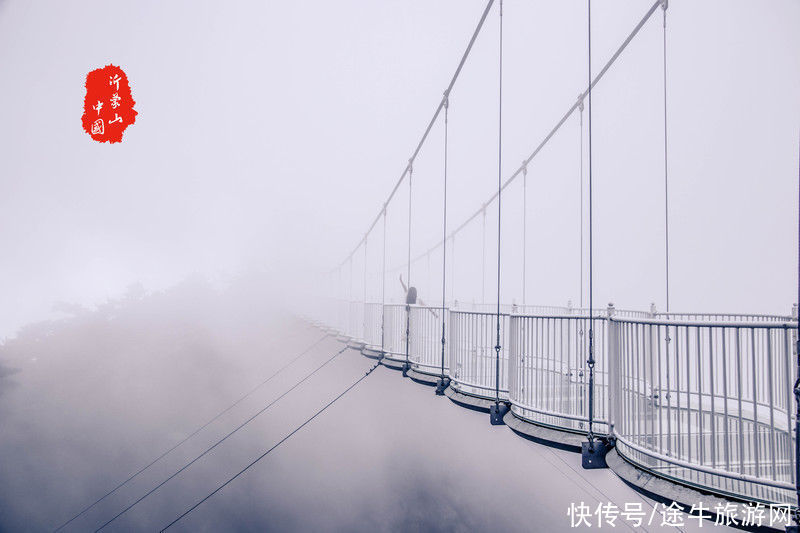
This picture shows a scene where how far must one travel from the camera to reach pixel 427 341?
319 inches

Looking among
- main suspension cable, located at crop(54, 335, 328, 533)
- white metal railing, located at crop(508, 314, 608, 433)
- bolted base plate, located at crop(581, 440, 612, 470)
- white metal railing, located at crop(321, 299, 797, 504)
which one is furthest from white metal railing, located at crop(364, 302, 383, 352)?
main suspension cable, located at crop(54, 335, 328, 533)

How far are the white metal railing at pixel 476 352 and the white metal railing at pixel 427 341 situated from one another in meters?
1.10

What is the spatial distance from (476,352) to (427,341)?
2.10 metres

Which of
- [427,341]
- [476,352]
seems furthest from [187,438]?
[476,352]

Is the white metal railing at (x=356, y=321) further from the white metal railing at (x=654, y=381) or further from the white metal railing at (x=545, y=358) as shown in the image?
the white metal railing at (x=545, y=358)

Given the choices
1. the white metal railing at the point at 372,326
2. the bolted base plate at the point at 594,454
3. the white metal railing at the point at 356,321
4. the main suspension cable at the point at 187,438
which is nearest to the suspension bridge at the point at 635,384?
the bolted base plate at the point at 594,454

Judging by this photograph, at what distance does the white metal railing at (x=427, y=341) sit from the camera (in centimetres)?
778

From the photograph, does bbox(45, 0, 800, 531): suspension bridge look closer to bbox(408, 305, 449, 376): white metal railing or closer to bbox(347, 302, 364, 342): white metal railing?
bbox(408, 305, 449, 376): white metal railing

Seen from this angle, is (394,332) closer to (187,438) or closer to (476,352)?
(476,352)

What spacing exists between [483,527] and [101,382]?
66716 millimetres

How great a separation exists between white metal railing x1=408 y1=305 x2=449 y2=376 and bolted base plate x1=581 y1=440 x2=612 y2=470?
3747 millimetres

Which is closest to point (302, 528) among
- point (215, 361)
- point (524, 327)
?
point (524, 327)

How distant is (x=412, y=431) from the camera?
30.6 metres

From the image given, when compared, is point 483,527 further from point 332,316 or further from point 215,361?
point 215,361
